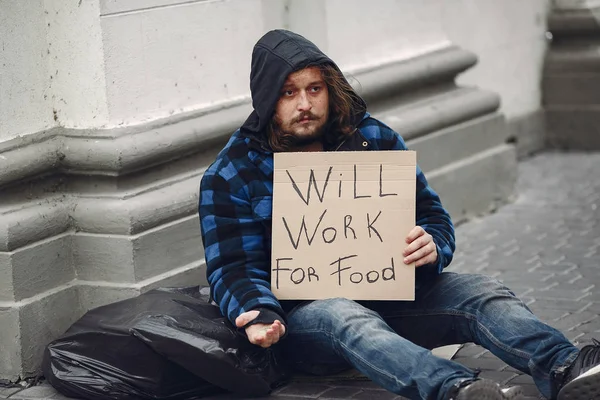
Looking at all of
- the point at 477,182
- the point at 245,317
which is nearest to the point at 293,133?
the point at 245,317

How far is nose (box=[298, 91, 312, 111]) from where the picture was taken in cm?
396

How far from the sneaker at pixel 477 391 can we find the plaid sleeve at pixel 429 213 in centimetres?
68

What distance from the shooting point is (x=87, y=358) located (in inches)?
163

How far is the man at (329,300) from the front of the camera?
3736 mm

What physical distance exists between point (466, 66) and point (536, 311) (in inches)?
91.9

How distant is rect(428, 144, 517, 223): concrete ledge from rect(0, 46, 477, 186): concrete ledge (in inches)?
68.2

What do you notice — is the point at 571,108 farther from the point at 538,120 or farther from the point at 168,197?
the point at 168,197

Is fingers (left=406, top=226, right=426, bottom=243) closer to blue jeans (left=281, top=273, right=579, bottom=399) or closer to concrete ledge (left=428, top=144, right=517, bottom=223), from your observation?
blue jeans (left=281, top=273, right=579, bottom=399)

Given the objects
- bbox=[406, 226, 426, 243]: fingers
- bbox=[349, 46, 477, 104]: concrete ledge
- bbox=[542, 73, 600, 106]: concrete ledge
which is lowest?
bbox=[542, 73, 600, 106]: concrete ledge

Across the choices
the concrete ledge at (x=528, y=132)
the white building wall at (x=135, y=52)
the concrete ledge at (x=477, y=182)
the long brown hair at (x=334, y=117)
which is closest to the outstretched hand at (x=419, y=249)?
the long brown hair at (x=334, y=117)

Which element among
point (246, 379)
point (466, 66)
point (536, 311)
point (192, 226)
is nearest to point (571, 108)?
point (466, 66)

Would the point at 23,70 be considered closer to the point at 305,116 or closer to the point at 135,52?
the point at 135,52

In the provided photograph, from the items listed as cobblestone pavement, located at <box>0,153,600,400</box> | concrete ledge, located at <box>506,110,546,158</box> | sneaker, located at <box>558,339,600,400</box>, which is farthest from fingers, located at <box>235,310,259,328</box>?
concrete ledge, located at <box>506,110,546,158</box>

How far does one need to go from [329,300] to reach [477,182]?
314 cm
